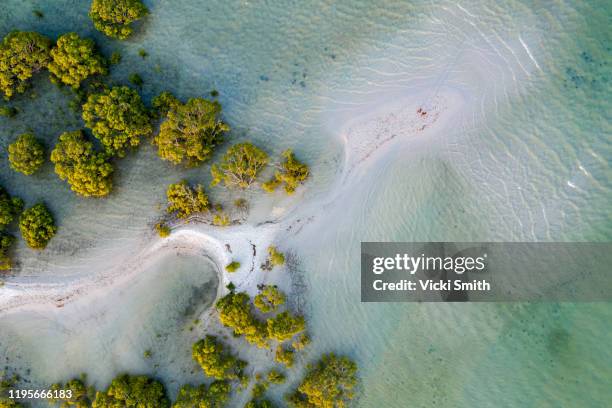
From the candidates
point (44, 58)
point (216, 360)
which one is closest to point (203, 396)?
point (216, 360)

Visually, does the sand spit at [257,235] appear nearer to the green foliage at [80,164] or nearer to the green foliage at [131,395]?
the green foliage at [80,164]

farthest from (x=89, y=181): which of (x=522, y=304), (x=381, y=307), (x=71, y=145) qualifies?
(x=522, y=304)

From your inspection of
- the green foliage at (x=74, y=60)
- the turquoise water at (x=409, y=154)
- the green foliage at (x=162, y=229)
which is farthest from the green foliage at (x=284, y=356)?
the green foliage at (x=74, y=60)

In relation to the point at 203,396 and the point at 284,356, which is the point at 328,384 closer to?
the point at 284,356

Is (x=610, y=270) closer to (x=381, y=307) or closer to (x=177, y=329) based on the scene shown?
(x=381, y=307)

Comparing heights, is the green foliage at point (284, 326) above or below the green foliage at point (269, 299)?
below

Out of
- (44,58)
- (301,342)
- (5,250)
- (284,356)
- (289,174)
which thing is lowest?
(284,356)
